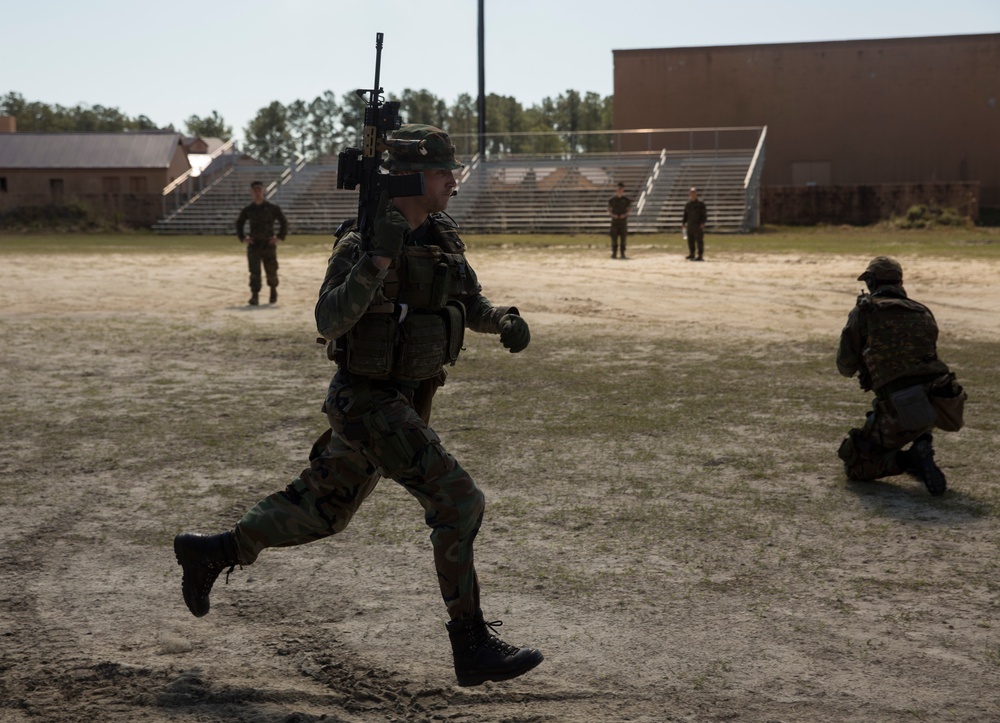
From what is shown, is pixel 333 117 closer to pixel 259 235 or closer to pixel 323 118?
pixel 323 118

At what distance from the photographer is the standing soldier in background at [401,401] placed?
141 inches

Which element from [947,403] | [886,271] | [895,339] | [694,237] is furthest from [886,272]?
[694,237]

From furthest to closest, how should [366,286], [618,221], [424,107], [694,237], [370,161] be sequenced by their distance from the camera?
[424,107], [618,221], [694,237], [370,161], [366,286]

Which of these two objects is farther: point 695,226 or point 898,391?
point 695,226

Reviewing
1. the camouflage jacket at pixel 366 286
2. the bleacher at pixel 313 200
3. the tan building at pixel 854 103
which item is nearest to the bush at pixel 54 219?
the bleacher at pixel 313 200

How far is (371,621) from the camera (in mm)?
4246

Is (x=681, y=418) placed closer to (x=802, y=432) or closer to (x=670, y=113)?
(x=802, y=432)

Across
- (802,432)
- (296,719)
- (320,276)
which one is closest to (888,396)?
(802,432)

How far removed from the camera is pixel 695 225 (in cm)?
2381

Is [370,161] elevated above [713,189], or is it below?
below

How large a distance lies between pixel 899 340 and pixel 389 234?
3802 mm

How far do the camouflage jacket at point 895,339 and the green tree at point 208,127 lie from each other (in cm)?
18110

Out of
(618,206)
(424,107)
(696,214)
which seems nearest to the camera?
(696,214)

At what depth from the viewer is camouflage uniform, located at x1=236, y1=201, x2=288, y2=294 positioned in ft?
51.5
